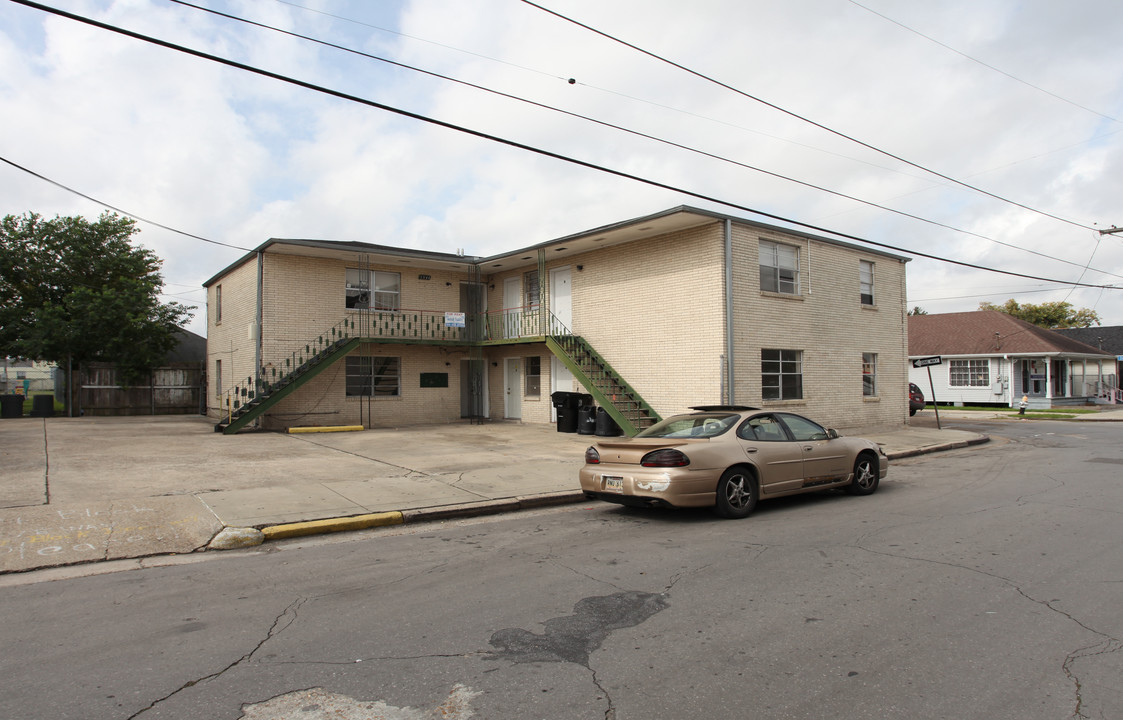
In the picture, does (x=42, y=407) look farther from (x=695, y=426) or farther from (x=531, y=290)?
(x=695, y=426)

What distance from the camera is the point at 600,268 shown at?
20234mm

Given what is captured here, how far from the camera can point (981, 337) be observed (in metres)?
35.2

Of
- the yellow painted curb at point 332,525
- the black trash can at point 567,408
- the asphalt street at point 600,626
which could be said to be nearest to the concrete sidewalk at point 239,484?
the yellow painted curb at point 332,525

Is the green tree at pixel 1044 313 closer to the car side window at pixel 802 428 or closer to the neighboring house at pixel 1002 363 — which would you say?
the neighboring house at pixel 1002 363

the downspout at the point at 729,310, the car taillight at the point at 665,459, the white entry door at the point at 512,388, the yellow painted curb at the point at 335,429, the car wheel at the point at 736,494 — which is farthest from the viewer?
the white entry door at the point at 512,388

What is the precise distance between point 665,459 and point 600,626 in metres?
3.65

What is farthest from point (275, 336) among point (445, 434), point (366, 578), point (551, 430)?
point (366, 578)

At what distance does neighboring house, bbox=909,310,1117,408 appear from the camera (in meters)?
33.8

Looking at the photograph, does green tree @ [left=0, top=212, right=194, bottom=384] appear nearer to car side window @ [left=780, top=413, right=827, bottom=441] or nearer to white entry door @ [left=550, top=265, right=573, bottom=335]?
white entry door @ [left=550, top=265, right=573, bottom=335]

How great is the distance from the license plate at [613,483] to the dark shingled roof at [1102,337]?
153 ft

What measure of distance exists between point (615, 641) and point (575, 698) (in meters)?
0.83

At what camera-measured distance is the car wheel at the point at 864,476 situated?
9.86m

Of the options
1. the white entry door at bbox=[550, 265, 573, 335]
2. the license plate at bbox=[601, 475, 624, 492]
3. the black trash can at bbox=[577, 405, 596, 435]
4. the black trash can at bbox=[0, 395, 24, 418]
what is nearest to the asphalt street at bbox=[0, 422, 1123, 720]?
the license plate at bbox=[601, 475, 624, 492]

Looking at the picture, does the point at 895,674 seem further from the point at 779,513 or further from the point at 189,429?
the point at 189,429
